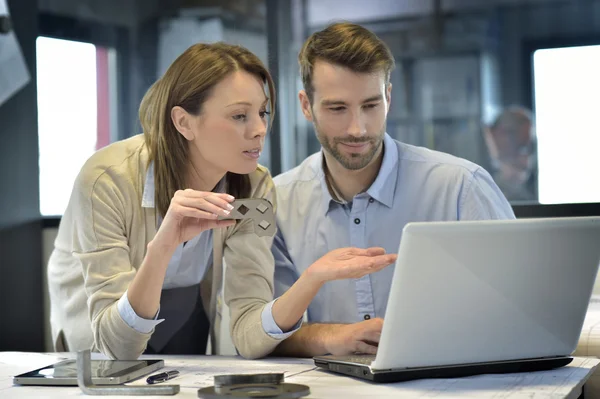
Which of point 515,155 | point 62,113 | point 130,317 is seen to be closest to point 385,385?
point 130,317

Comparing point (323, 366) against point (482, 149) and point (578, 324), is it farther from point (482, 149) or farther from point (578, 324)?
point (482, 149)

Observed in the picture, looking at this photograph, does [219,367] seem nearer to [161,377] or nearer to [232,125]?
[161,377]

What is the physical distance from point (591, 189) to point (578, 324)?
2104 mm

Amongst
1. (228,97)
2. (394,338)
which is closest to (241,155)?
(228,97)

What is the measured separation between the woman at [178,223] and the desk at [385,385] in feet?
0.50

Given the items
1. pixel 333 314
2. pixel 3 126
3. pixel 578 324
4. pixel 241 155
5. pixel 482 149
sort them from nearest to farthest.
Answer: pixel 578 324, pixel 241 155, pixel 333 314, pixel 3 126, pixel 482 149

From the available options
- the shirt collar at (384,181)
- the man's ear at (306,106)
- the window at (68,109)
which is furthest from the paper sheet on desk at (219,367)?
the window at (68,109)

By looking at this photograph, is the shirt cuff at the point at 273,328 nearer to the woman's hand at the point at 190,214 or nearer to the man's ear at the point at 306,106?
the woman's hand at the point at 190,214

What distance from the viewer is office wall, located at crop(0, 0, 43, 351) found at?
3.71 meters

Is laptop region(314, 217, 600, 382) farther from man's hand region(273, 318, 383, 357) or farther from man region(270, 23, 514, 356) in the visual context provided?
man region(270, 23, 514, 356)

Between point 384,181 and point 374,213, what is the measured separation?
3.4 inches

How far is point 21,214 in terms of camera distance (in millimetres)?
3742

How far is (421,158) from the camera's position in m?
2.17

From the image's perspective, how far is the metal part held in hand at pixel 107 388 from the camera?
1.36 m
